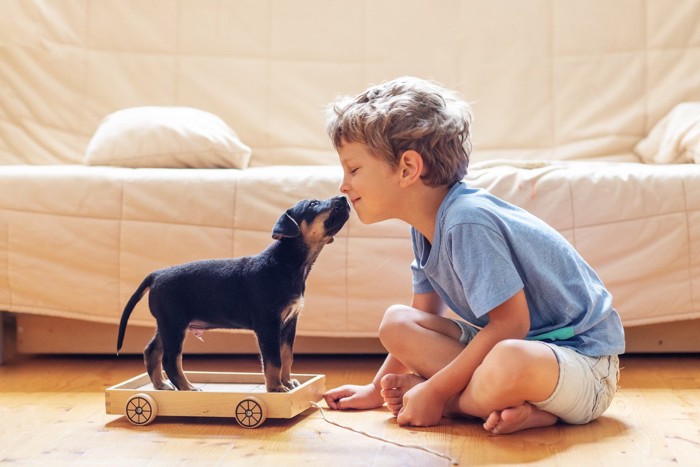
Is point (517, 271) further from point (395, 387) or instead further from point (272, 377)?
point (272, 377)

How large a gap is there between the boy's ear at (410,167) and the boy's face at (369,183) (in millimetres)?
13

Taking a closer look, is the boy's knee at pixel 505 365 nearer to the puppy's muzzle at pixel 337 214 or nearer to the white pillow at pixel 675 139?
the puppy's muzzle at pixel 337 214

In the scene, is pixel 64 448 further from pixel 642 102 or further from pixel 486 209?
pixel 642 102

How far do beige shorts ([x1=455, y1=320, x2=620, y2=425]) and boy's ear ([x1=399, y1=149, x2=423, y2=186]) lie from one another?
1.09 feet

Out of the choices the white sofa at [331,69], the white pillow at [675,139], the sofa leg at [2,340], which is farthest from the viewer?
the white sofa at [331,69]

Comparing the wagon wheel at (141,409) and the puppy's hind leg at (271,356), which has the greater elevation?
the puppy's hind leg at (271,356)

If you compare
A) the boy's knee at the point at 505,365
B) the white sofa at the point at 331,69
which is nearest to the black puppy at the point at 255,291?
the boy's knee at the point at 505,365

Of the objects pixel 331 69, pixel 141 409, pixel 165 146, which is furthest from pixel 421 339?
pixel 331 69

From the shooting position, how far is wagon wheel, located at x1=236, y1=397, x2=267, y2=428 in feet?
4.42

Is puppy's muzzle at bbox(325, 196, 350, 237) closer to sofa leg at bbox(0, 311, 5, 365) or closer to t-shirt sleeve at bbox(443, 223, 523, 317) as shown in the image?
t-shirt sleeve at bbox(443, 223, 523, 317)

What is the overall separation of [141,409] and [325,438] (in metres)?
0.31

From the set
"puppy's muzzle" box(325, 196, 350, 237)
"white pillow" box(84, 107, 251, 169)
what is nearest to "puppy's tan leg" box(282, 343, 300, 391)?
"puppy's muzzle" box(325, 196, 350, 237)

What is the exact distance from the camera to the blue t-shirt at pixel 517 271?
128cm

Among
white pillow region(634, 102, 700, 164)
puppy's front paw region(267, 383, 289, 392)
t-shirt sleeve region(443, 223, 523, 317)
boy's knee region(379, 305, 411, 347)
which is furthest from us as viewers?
white pillow region(634, 102, 700, 164)
